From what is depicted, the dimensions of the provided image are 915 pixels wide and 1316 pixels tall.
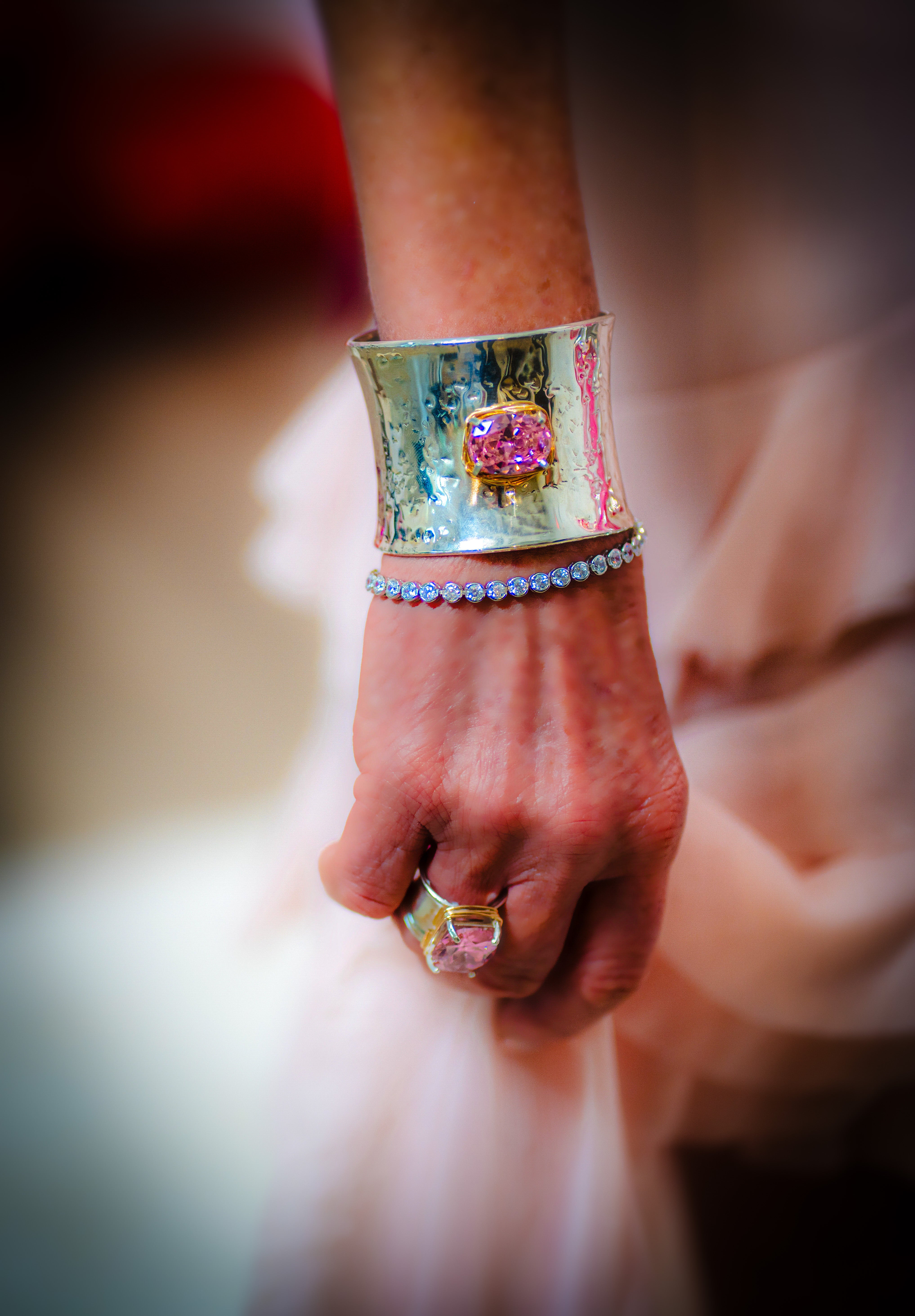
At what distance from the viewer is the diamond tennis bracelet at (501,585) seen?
415 millimetres

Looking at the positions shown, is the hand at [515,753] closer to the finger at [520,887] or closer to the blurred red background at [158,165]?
the finger at [520,887]

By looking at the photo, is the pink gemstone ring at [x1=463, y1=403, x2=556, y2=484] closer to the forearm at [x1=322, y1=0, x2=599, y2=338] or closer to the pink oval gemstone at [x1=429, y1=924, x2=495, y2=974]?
the forearm at [x1=322, y1=0, x2=599, y2=338]

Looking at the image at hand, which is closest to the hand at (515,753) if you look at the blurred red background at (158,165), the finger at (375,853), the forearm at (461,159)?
the finger at (375,853)

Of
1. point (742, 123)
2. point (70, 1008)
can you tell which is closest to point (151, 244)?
point (742, 123)

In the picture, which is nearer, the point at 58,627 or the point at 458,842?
the point at 458,842

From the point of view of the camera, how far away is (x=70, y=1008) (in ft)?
1.97

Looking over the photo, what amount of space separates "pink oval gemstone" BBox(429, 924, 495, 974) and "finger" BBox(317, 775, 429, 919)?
0.03 m

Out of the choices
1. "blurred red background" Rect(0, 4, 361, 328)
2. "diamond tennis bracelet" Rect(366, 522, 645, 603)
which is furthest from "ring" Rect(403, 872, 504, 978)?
"blurred red background" Rect(0, 4, 361, 328)

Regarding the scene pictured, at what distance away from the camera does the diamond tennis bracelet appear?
415mm

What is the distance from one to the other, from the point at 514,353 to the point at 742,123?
0.28 m

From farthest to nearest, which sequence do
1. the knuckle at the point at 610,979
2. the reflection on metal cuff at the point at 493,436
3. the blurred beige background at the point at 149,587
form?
the blurred beige background at the point at 149,587, the knuckle at the point at 610,979, the reflection on metal cuff at the point at 493,436

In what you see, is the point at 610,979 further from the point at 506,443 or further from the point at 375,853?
the point at 506,443

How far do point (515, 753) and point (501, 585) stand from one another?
0.27 ft

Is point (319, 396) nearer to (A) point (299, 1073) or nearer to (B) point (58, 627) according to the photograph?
(B) point (58, 627)
